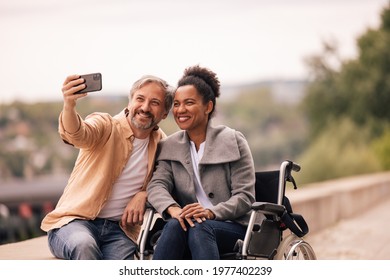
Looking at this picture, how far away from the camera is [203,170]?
14.5ft

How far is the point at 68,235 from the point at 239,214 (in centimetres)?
81

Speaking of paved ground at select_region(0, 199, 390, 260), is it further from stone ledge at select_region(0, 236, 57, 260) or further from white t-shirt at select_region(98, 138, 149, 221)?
white t-shirt at select_region(98, 138, 149, 221)

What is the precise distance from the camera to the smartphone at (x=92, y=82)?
4.14 metres

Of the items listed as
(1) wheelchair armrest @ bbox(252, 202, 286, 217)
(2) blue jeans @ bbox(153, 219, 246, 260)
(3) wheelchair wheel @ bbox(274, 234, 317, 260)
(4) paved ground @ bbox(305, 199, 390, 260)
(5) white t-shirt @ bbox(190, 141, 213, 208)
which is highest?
(5) white t-shirt @ bbox(190, 141, 213, 208)

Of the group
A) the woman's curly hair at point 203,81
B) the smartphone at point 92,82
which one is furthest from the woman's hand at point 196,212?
the smartphone at point 92,82

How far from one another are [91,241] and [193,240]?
484mm

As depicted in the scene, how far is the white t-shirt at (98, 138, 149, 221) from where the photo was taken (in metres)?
4.50

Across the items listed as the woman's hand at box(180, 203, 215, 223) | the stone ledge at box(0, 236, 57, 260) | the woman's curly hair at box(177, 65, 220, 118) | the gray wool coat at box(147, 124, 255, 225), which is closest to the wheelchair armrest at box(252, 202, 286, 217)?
the gray wool coat at box(147, 124, 255, 225)

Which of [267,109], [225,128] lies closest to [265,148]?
[267,109]

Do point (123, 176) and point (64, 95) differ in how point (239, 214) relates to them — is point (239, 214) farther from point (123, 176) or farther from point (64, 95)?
point (64, 95)

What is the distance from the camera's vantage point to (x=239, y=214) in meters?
4.34

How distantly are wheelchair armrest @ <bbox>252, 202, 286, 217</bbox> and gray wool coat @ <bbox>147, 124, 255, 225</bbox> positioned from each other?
13cm

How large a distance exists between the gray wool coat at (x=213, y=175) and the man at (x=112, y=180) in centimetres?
11

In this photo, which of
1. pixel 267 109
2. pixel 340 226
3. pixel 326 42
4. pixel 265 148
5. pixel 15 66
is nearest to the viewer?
pixel 340 226
